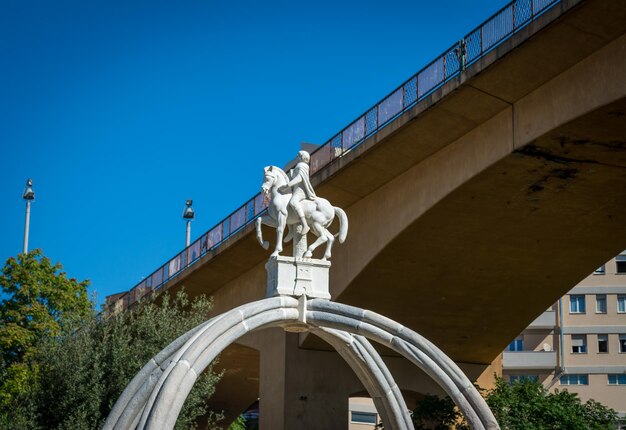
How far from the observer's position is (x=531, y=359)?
5638 cm

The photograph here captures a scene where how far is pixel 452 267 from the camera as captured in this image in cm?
2852

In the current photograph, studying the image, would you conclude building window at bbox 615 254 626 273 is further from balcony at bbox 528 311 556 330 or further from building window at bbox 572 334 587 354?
balcony at bbox 528 311 556 330

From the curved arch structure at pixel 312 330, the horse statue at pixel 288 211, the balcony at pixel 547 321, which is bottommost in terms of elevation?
the curved arch structure at pixel 312 330

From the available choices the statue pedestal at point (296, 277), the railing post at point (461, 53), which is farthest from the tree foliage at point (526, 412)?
the statue pedestal at point (296, 277)

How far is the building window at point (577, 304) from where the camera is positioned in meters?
57.2

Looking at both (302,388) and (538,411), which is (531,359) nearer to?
(302,388)

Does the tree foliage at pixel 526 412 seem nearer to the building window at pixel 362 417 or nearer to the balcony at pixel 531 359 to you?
the balcony at pixel 531 359

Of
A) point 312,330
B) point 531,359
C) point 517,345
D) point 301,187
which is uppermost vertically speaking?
point 517,345

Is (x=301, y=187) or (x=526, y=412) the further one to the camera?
(x=526, y=412)

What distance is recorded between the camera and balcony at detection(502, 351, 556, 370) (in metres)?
56.2

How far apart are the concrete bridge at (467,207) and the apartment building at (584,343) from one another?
21.8 m

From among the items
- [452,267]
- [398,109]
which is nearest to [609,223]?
[452,267]

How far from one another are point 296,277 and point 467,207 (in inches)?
367

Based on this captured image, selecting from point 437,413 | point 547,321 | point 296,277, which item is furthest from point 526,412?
point 547,321
